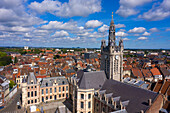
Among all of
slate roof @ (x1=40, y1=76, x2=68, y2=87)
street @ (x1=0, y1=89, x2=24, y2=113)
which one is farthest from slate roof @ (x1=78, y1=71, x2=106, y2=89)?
street @ (x1=0, y1=89, x2=24, y2=113)

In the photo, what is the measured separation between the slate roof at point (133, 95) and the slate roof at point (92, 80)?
19.7 ft

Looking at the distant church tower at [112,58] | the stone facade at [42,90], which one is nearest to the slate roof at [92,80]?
the distant church tower at [112,58]

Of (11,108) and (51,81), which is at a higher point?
(51,81)

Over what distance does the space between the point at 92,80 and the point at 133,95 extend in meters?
18.2

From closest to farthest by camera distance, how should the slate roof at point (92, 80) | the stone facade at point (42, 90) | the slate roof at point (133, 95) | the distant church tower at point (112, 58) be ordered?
the slate roof at point (133, 95) → the slate roof at point (92, 80) → the distant church tower at point (112, 58) → the stone facade at point (42, 90)

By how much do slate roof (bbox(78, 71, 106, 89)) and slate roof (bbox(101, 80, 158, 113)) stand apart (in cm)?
600

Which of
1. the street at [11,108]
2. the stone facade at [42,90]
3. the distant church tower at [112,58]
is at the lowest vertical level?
the street at [11,108]

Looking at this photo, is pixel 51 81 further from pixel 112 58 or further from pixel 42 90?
pixel 112 58

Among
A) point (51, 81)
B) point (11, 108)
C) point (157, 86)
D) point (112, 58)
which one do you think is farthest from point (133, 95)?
point (11, 108)

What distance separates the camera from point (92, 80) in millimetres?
51094

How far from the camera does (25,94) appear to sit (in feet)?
189

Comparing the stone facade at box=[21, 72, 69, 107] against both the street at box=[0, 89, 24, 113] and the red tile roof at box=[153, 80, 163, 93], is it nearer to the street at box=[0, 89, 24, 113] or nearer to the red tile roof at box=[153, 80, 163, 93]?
the street at box=[0, 89, 24, 113]

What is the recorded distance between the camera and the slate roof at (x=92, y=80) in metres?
49.2

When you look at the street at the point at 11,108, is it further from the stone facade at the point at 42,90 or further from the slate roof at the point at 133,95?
the slate roof at the point at 133,95
